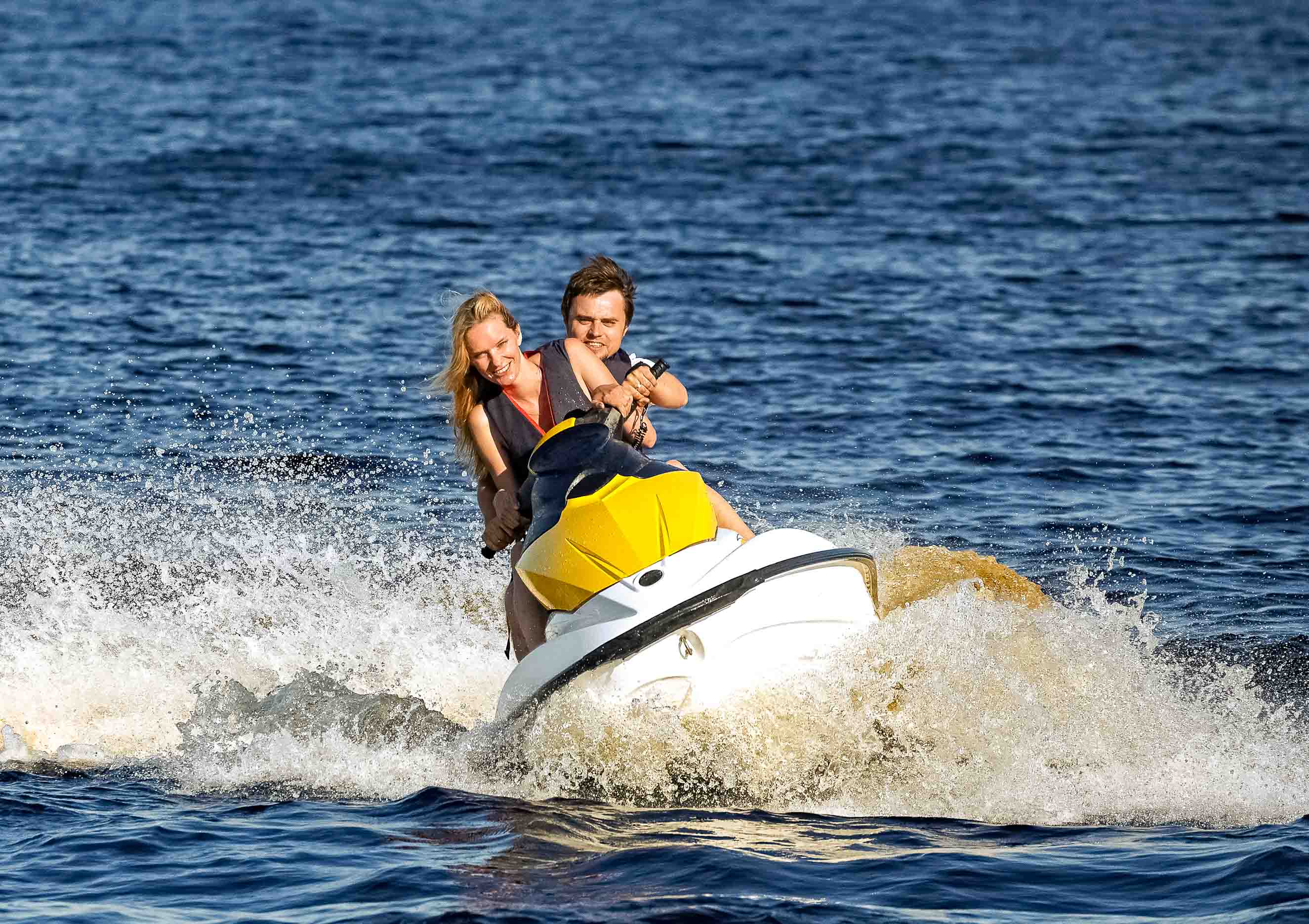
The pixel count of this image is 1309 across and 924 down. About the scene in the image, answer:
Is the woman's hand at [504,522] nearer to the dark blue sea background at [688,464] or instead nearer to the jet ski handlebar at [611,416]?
the jet ski handlebar at [611,416]

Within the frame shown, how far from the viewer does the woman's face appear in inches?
274

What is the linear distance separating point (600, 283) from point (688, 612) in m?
1.79

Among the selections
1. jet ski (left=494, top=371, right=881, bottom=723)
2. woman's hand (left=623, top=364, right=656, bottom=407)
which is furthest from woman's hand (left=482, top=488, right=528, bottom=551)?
woman's hand (left=623, top=364, right=656, bottom=407)

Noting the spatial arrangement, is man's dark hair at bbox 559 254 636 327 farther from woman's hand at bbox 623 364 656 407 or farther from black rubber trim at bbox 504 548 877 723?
black rubber trim at bbox 504 548 877 723

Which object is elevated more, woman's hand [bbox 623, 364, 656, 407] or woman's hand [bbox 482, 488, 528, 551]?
woman's hand [bbox 623, 364, 656, 407]

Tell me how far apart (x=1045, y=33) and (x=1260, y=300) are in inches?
1324

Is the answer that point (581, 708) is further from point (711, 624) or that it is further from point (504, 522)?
point (504, 522)

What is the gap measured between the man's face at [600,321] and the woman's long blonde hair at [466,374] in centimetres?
40

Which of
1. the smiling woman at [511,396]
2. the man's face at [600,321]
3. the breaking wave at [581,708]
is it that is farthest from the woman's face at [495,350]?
the breaking wave at [581,708]

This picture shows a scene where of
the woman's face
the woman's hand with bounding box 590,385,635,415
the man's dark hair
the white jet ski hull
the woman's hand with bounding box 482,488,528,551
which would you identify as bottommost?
→ the white jet ski hull

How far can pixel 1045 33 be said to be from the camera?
50188mm

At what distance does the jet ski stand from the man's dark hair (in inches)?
29.6

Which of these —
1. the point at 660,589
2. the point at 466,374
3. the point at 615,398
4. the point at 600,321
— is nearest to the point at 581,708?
the point at 660,589

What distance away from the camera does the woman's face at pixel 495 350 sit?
6957 millimetres
